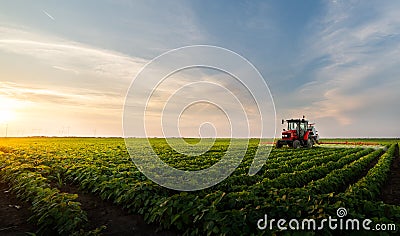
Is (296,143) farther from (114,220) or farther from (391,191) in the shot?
(114,220)

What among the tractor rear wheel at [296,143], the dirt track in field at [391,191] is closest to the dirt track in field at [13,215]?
the dirt track in field at [391,191]

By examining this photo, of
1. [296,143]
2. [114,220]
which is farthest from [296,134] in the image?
[114,220]

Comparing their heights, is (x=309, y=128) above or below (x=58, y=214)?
above

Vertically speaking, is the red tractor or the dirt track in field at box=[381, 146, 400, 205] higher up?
the red tractor

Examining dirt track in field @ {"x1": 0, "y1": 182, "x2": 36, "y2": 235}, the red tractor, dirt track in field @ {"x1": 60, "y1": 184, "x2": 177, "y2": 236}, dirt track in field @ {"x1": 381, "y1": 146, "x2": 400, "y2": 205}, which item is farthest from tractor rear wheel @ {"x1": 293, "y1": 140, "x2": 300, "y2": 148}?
dirt track in field @ {"x1": 0, "y1": 182, "x2": 36, "y2": 235}

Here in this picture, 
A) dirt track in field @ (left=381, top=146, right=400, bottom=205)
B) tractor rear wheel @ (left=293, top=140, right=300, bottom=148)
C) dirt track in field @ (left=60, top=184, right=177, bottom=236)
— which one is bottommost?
dirt track in field @ (left=60, top=184, right=177, bottom=236)

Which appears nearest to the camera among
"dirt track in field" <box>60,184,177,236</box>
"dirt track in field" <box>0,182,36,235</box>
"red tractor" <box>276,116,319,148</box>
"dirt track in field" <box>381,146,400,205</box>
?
"dirt track in field" <box>60,184,177,236</box>

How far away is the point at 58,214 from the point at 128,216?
67.9 inches

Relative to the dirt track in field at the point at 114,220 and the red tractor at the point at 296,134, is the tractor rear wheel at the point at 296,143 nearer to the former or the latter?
the red tractor at the point at 296,134

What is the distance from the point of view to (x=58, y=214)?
21.0 ft

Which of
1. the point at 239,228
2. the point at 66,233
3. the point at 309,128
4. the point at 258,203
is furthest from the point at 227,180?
the point at 309,128

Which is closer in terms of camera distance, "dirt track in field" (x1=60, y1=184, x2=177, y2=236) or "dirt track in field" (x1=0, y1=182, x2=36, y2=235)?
"dirt track in field" (x1=60, y1=184, x2=177, y2=236)

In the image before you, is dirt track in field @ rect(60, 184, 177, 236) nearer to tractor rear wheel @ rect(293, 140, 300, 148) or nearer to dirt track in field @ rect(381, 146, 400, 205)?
dirt track in field @ rect(381, 146, 400, 205)

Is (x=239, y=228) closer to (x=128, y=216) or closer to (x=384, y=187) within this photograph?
(x=128, y=216)
